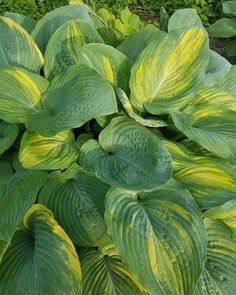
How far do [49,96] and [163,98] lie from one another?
14.3 inches

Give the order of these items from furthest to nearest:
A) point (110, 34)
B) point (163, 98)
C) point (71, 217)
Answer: point (110, 34) < point (163, 98) < point (71, 217)

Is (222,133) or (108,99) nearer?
(108,99)

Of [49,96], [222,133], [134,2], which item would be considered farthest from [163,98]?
[134,2]

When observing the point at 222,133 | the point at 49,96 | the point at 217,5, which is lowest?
the point at 217,5

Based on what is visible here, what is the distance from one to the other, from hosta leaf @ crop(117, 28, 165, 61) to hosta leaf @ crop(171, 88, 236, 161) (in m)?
0.25

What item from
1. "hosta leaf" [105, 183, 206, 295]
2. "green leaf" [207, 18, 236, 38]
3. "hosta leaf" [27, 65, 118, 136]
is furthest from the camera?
"green leaf" [207, 18, 236, 38]

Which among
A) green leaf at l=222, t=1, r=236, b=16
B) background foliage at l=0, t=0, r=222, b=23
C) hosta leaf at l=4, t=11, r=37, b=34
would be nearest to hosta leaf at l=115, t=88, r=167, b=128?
hosta leaf at l=4, t=11, r=37, b=34

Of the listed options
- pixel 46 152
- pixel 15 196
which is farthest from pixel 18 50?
pixel 15 196

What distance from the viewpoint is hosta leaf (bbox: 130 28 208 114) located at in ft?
4.85

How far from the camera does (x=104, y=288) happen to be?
51.8 inches

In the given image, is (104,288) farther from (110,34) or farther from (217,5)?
(217,5)

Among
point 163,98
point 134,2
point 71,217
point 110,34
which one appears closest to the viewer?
point 71,217

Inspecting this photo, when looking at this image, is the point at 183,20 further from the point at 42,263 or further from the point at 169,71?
the point at 42,263

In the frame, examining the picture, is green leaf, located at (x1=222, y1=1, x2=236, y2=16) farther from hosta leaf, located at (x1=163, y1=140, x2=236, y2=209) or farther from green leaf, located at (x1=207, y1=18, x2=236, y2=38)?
hosta leaf, located at (x1=163, y1=140, x2=236, y2=209)
